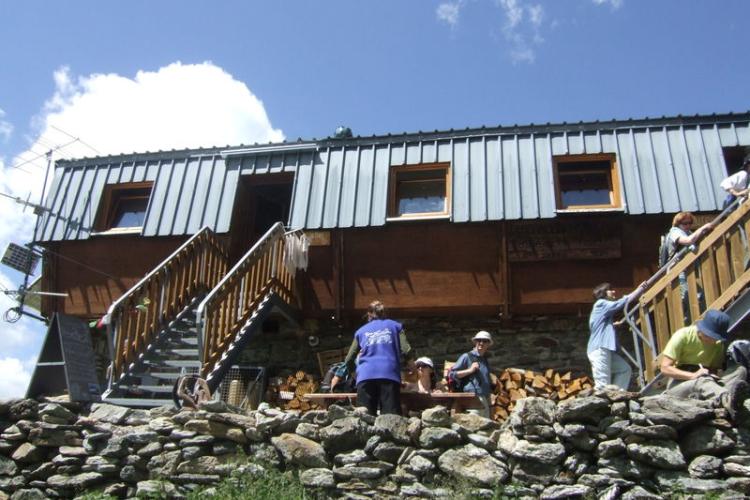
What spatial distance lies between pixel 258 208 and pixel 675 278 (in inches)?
315

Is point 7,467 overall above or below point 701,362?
below

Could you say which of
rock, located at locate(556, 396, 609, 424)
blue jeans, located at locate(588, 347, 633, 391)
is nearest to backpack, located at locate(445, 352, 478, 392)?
blue jeans, located at locate(588, 347, 633, 391)

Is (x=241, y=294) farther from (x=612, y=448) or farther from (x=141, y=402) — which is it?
(x=612, y=448)

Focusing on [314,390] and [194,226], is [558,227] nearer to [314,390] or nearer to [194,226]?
[314,390]

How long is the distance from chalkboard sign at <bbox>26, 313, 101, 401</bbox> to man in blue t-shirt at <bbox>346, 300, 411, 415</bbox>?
2.88m

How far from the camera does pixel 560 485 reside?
547 cm

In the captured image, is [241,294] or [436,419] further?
[241,294]

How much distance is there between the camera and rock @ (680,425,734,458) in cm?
536

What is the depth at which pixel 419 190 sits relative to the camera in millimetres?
11586

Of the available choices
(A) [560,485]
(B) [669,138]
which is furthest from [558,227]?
(A) [560,485]

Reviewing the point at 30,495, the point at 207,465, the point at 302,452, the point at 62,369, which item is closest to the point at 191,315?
the point at 62,369

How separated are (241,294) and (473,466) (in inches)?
188

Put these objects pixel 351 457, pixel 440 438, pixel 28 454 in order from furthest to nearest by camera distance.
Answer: pixel 28 454
pixel 351 457
pixel 440 438

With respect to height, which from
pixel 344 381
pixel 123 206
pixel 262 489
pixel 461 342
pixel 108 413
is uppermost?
pixel 123 206
